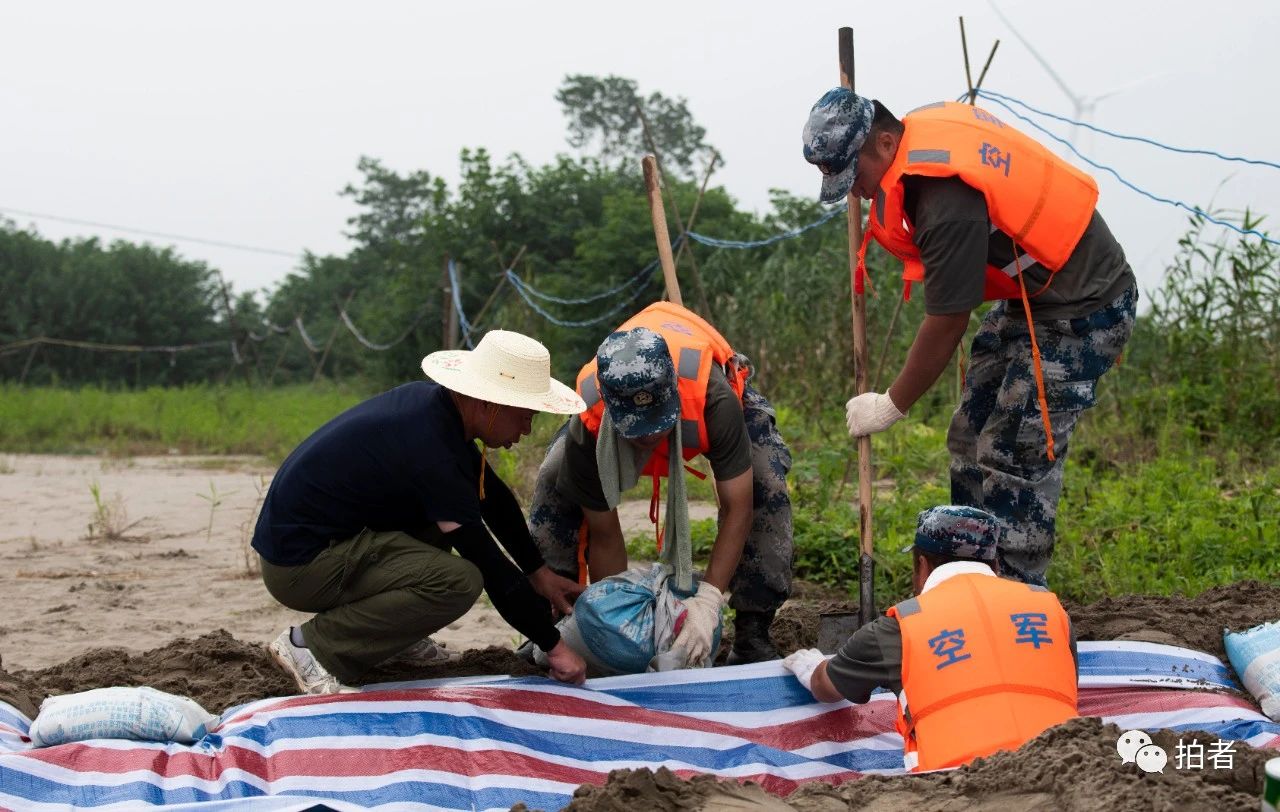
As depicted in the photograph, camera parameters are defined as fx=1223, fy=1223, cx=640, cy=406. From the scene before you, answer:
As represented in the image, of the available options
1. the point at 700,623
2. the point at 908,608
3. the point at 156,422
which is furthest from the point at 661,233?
the point at 156,422

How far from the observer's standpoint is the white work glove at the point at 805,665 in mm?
3279

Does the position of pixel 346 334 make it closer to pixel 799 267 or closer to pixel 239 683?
pixel 799 267

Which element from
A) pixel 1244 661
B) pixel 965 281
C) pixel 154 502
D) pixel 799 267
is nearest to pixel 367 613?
pixel 965 281

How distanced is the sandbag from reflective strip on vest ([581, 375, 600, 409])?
0.51 meters

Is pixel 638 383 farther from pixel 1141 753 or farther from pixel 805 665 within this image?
pixel 1141 753

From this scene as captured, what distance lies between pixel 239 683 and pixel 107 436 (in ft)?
32.4

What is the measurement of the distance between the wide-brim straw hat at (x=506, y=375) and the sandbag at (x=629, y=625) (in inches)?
21.8

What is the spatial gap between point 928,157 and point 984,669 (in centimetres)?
153

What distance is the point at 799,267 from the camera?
1004cm

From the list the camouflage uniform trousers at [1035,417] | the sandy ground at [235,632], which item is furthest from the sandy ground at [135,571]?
the camouflage uniform trousers at [1035,417]

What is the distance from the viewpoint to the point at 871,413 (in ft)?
12.3

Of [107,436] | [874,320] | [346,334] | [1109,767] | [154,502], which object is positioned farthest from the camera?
[346,334]

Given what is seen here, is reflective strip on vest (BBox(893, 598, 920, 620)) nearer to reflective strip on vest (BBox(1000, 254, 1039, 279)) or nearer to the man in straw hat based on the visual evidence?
the man in straw hat

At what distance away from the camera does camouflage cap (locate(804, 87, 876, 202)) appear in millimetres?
3412
